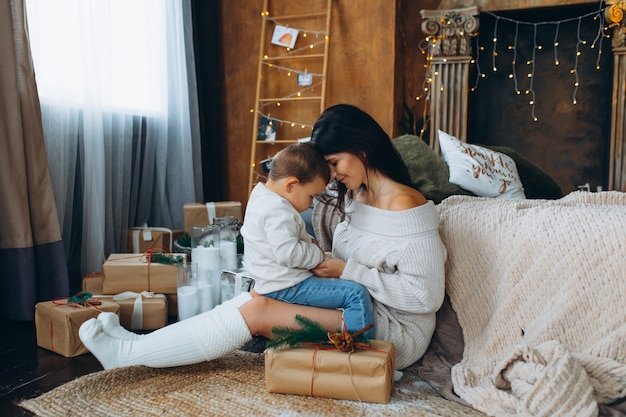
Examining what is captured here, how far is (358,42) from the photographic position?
4020mm

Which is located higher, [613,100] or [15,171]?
[613,100]

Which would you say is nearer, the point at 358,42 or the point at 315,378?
the point at 315,378

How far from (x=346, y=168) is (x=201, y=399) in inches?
30.7

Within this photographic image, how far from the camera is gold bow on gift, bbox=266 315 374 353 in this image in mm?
1405

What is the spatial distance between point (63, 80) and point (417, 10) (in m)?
2.82

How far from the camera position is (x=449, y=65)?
4.07 m

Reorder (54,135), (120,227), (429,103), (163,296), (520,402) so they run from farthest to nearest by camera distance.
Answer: (429,103)
(120,227)
(54,135)
(163,296)
(520,402)

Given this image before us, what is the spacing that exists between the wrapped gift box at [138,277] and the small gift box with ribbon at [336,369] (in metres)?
0.93

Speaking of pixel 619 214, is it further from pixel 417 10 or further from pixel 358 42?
pixel 417 10

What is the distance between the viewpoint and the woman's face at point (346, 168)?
161 cm

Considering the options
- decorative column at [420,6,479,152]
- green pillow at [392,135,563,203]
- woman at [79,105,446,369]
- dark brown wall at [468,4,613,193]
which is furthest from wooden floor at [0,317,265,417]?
dark brown wall at [468,4,613,193]

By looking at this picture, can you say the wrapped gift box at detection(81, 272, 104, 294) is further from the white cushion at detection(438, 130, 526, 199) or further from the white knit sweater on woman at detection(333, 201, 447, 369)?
the white cushion at detection(438, 130, 526, 199)

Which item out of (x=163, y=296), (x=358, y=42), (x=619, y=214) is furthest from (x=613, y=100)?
(x=163, y=296)

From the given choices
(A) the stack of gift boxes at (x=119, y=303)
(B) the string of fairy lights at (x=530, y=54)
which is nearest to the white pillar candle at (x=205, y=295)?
(A) the stack of gift boxes at (x=119, y=303)
